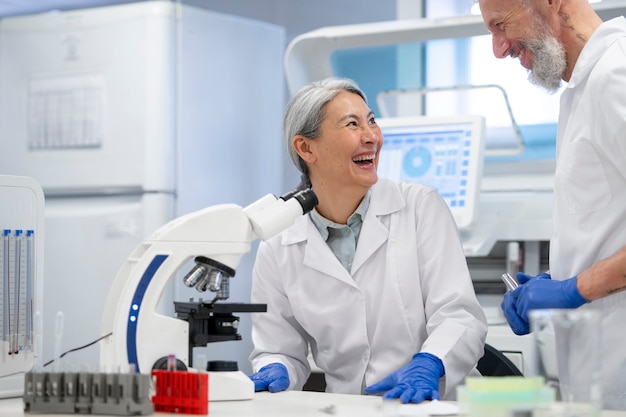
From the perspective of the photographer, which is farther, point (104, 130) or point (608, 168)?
point (104, 130)

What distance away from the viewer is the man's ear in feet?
7.02

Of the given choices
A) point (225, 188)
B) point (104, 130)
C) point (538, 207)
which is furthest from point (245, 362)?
point (538, 207)

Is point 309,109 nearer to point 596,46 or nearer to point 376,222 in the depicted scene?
point 376,222

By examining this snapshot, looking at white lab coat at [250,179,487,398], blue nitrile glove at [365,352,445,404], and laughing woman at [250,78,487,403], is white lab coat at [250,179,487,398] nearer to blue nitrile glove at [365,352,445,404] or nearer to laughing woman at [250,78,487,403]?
laughing woman at [250,78,487,403]

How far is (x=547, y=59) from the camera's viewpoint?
6.02 ft

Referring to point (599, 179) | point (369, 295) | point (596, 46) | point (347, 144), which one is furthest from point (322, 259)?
point (596, 46)

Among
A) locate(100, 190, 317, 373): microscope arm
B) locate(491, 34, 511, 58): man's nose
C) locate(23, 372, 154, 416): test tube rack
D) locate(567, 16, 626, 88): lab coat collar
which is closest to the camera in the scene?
locate(23, 372, 154, 416): test tube rack

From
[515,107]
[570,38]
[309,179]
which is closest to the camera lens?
[570,38]

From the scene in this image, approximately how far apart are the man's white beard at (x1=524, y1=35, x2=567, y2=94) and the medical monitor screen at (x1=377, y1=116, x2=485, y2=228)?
854 mm

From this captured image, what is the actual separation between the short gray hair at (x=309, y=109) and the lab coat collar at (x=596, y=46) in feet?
1.82

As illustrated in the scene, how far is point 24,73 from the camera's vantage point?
3.39 meters

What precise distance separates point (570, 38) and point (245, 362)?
6.57 feet

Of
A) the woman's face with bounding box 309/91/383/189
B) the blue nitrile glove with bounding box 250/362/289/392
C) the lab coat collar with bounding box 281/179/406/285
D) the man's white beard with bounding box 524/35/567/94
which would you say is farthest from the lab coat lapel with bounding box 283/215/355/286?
the man's white beard with bounding box 524/35/567/94

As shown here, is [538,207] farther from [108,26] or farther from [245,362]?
[108,26]
